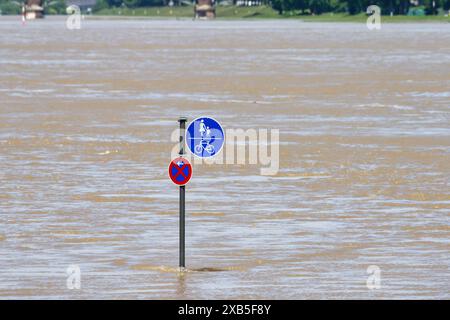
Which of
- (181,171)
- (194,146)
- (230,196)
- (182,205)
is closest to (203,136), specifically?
(194,146)

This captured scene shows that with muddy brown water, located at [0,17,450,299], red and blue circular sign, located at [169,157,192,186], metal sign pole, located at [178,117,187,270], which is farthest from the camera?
muddy brown water, located at [0,17,450,299]

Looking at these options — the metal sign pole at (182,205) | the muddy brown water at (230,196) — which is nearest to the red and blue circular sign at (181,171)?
the metal sign pole at (182,205)

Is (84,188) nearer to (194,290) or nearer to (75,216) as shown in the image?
(75,216)

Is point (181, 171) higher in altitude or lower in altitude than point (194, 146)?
lower

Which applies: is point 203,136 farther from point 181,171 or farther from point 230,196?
point 230,196

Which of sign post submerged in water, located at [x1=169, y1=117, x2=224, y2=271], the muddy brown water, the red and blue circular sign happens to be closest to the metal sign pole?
sign post submerged in water, located at [x1=169, y1=117, x2=224, y2=271]

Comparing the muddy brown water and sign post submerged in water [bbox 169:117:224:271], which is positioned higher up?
sign post submerged in water [bbox 169:117:224:271]

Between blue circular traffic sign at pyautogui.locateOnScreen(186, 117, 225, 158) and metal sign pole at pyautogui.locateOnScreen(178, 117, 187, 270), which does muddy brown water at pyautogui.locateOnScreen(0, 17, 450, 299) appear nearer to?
metal sign pole at pyautogui.locateOnScreen(178, 117, 187, 270)

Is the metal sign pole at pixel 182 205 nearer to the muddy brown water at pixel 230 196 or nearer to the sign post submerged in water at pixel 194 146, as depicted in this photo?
the sign post submerged in water at pixel 194 146

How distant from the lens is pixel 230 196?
88.5ft

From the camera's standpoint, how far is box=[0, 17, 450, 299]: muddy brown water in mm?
19281

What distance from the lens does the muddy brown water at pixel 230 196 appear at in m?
19.3

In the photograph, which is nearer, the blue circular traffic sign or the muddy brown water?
the blue circular traffic sign

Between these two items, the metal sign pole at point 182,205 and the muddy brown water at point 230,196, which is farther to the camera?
the muddy brown water at point 230,196
